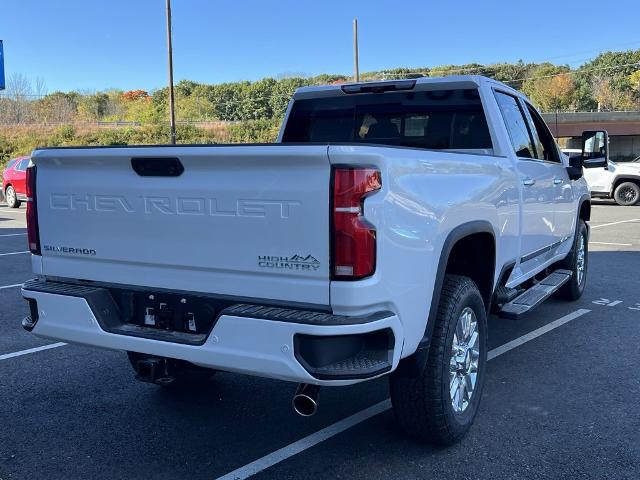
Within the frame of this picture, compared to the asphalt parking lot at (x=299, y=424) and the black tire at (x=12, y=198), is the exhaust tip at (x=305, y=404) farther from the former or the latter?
the black tire at (x=12, y=198)

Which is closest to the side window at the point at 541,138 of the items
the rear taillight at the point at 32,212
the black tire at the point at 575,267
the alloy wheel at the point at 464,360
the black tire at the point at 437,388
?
the black tire at the point at 575,267

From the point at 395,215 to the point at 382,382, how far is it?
2.05 meters

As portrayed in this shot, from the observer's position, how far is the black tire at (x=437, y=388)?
320cm

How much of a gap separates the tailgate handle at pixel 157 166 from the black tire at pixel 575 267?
192 inches

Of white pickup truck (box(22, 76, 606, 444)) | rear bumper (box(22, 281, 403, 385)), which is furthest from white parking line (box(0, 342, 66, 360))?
rear bumper (box(22, 281, 403, 385))

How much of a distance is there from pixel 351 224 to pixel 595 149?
175 inches

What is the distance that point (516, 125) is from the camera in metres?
5.02

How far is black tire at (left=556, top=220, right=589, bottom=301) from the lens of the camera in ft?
21.7

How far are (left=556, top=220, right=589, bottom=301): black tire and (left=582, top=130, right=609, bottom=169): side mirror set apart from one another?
846 millimetres

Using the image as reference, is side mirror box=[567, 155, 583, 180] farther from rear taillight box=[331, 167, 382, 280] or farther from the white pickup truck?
rear taillight box=[331, 167, 382, 280]

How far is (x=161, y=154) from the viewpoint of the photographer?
2.98 metres

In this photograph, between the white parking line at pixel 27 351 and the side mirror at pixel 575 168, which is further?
the side mirror at pixel 575 168

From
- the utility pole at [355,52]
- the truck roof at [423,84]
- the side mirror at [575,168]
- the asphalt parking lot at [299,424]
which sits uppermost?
the utility pole at [355,52]

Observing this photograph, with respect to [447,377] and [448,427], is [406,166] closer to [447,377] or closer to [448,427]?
[447,377]
